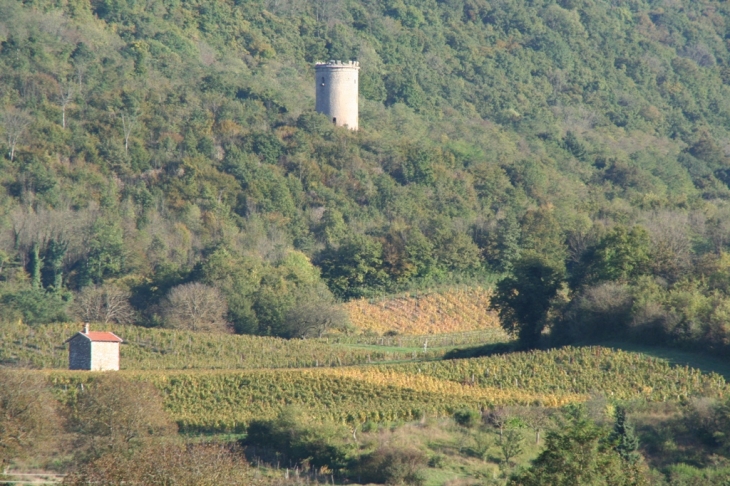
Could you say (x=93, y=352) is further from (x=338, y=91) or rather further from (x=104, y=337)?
(x=338, y=91)

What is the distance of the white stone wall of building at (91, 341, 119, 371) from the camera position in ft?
165

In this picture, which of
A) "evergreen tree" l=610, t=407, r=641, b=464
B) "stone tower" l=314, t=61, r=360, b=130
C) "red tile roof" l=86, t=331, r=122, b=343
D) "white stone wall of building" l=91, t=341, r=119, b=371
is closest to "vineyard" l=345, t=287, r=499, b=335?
"red tile roof" l=86, t=331, r=122, b=343

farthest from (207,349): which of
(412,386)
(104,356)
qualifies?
(412,386)

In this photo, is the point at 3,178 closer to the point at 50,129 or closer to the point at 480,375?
the point at 50,129

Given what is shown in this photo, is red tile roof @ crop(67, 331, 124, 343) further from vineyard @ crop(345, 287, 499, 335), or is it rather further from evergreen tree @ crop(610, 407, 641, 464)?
evergreen tree @ crop(610, 407, 641, 464)

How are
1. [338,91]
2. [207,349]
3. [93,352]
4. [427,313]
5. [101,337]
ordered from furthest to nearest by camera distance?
[338,91], [427,313], [207,349], [101,337], [93,352]

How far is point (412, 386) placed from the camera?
153 ft

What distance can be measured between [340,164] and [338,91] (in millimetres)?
4713

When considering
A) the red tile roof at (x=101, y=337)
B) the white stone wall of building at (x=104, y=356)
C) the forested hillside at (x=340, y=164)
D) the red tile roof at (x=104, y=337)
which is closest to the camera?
the white stone wall of building at (x=104, y=356)

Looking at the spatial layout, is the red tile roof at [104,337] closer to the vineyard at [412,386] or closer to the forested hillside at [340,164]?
the vineyard at [412,386]

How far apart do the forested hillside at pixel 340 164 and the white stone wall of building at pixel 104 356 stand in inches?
380

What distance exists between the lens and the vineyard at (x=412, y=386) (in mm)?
43875

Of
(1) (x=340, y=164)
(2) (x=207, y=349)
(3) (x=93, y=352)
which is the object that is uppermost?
(1) (x=340, y=164)

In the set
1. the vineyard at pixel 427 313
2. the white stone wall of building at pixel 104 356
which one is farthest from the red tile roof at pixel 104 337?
the vineyard at pixel 427 313
